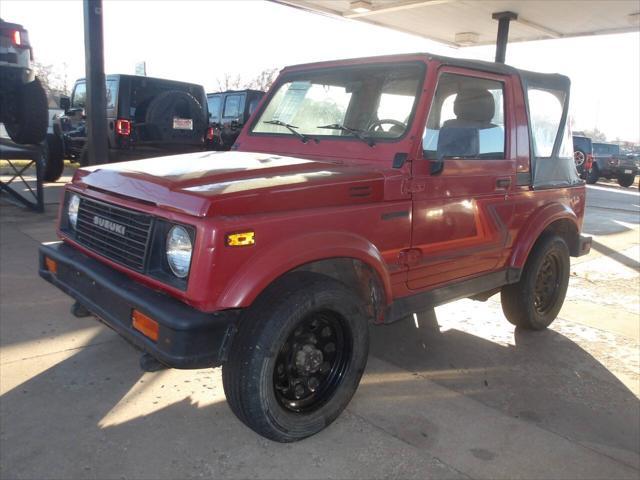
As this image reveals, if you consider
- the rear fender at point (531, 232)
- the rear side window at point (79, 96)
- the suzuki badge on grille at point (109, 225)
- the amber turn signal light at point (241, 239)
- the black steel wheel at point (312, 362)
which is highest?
the rear side window at point (79, 96)

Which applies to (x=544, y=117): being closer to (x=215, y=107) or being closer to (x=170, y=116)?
(x=170, y=116)

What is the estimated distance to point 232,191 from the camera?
7.98 feet

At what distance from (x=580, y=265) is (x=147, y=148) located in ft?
23.7

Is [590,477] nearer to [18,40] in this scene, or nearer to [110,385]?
[110,385]

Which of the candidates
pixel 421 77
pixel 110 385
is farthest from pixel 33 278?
pixel 421 77

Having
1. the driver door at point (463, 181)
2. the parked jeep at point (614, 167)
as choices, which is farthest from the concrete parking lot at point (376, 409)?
the parked jeep at point (614, 167)

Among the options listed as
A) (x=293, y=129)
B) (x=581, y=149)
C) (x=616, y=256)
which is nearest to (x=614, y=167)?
(x=581, y=149)

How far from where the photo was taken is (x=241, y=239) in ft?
7.74

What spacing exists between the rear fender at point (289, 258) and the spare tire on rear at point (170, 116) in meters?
7.69

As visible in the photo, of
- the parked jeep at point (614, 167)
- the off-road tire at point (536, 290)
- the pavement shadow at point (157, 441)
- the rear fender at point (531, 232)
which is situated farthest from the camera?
the parked jeep at point (614, 167)

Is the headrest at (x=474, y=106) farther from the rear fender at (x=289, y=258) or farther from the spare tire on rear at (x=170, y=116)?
the spare tire on rear at (x=170, y=116)

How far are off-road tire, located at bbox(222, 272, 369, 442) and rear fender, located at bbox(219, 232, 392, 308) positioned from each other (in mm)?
134

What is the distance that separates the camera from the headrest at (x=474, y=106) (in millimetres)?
3545

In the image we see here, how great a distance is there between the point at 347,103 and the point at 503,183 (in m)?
1.20
